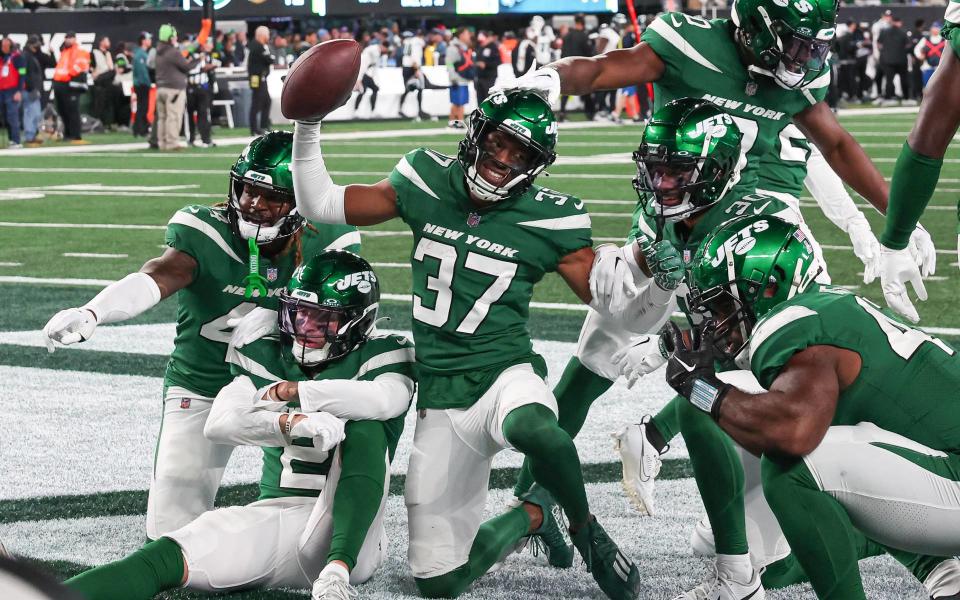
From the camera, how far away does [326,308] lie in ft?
12.8

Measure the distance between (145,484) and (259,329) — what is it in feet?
3.45

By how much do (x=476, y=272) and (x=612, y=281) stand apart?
39 cm

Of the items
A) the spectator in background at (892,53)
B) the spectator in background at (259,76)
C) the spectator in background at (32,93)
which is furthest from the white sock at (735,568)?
the spectator in background at (892,53)

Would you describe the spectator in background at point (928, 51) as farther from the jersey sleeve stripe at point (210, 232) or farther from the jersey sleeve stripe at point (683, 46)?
the jersey sleeve stripe at point (210, 232)

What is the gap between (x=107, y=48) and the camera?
74.7ft

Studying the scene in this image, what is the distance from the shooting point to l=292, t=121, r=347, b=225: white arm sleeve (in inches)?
161

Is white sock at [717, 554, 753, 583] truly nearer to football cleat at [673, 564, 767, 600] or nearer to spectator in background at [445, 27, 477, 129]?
football cleat at [673, 564, 767, 600]

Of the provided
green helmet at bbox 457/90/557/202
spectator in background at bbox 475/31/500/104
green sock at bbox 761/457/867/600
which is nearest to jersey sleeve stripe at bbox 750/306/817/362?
green sock at bbox 761/457/867/600

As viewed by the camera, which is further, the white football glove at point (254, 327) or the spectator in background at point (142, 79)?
the spectator in background at point (142, 79)

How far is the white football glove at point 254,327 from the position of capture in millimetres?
4082

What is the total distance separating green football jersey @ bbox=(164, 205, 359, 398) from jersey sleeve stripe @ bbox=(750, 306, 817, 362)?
158 centimetres

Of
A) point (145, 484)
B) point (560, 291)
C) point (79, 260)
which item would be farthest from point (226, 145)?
point (145, 484)

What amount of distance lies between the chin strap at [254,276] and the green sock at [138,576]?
93 centimetres

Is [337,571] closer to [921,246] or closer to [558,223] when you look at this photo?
[558,223]
